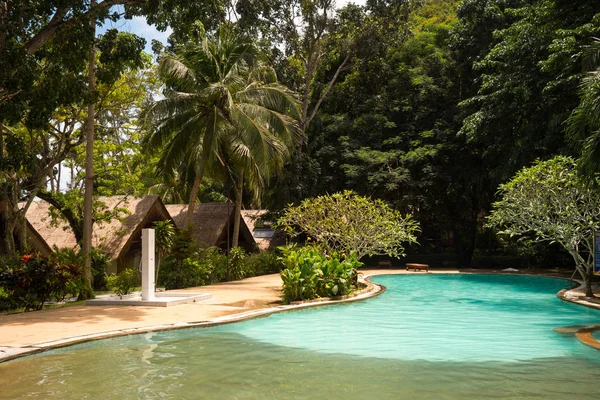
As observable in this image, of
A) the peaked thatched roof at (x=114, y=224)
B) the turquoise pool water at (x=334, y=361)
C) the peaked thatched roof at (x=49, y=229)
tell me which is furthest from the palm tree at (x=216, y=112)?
the turquoise pool water at (x=334, y=361)

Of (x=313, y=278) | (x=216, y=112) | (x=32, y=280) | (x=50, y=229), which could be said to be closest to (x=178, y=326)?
(x=32, y=280)

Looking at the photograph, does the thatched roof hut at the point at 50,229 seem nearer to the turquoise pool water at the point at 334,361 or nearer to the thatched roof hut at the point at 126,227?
the thatched roof hut at the point at 126,227

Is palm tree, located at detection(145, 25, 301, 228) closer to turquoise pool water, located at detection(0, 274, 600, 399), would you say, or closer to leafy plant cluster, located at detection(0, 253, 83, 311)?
leafy plant cluster, located at detection(0, 253, 83, 311)

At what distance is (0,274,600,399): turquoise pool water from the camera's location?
740 centimetres

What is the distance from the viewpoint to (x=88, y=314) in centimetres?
1289

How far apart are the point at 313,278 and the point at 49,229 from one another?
1358 centimetres

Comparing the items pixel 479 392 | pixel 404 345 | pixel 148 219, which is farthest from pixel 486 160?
pixel 479 392

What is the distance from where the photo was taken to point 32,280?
1328 cm

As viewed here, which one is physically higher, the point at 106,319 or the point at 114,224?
the point at 114,224

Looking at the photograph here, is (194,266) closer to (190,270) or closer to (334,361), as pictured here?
(190,270)

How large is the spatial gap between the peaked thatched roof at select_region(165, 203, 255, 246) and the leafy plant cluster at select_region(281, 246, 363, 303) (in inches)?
413

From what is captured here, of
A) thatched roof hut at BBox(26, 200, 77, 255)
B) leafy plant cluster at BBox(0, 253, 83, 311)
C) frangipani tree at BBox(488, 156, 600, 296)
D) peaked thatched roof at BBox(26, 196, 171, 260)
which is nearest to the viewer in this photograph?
leafy plant cluster at BBox(0, 253, 83, 311)

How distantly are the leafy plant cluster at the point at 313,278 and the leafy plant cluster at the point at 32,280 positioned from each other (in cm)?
539

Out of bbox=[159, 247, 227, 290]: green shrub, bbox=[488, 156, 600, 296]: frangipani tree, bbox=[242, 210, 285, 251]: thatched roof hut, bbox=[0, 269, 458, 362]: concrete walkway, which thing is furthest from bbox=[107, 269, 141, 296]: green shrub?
bbox=[242, 210, 285, 251]: thatched roof hut
